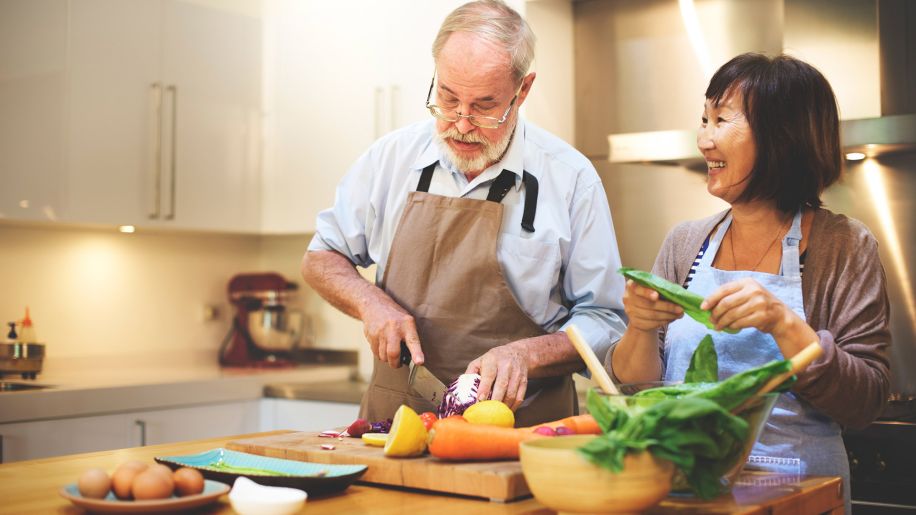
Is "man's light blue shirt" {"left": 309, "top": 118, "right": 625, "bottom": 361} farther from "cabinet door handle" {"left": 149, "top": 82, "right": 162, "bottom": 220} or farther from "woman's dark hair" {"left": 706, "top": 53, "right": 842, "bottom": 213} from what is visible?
"cabinet door handle" {"left": 149, "top": 82, "right": 162, "bottom": 220}

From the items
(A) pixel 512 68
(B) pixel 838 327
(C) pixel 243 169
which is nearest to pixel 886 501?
(B) pixel 838 327

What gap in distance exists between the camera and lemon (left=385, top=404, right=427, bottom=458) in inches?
56.3

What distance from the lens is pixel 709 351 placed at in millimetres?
1422

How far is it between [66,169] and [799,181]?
251cm

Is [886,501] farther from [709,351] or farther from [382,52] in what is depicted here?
[382,52]

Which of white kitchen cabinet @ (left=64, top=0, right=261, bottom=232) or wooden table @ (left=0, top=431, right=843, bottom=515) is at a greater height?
white kitchen cabinet @ (left=64, top=0, right=261, bottom=232)

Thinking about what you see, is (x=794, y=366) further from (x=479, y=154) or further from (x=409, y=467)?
(x=479, y=154)

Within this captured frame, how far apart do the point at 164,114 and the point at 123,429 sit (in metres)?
1.14

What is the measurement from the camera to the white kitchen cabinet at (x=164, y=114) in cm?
342

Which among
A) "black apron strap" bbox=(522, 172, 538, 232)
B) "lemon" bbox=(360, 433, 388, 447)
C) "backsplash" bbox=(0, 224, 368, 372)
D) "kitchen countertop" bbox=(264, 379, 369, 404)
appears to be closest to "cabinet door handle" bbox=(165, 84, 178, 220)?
"backsplash" bbox=(0, 224, 368, 372)

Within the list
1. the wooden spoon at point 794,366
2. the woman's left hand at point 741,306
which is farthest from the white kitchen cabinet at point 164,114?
the wooden spoon at point 794,366

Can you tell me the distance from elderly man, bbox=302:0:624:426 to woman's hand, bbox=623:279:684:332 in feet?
1.02

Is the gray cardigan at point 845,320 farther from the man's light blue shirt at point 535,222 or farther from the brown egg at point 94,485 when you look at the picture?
the brown egg at point 94,485

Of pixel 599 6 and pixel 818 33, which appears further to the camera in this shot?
pixel 599 6
